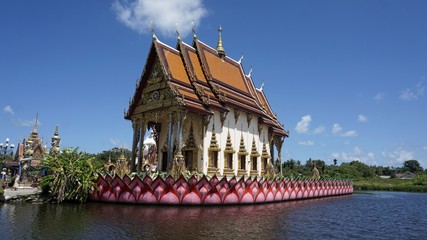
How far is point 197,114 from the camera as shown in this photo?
19594 millimetres

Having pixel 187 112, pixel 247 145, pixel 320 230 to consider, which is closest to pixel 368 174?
pixel 247 145

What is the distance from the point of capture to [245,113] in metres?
23.4

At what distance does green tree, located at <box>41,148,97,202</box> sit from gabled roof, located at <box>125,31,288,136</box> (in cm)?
585

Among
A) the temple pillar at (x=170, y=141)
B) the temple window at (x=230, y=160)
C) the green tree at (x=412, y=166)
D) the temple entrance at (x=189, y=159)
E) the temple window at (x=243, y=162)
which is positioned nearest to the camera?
the temple pillar at (x=170, y=141)

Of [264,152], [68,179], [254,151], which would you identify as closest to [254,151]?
[254,151]

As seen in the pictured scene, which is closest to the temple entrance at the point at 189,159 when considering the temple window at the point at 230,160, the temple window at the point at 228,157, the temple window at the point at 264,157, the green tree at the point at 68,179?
the temple window at the point at 228,157

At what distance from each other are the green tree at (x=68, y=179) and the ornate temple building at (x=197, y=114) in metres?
4.19

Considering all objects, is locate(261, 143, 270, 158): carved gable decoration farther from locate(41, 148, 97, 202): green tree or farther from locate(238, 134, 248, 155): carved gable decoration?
locate(41, 148, 97, 202): green tree

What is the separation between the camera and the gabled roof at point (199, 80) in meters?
19.3

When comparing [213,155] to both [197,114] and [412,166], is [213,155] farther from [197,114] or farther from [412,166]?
[412,166]

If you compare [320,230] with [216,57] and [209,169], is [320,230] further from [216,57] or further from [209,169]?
[216,57]

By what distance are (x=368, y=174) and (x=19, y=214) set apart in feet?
277

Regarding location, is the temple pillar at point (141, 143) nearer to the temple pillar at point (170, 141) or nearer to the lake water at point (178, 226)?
the temple pillar at point (170, 141)

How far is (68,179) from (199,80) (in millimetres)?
9480
